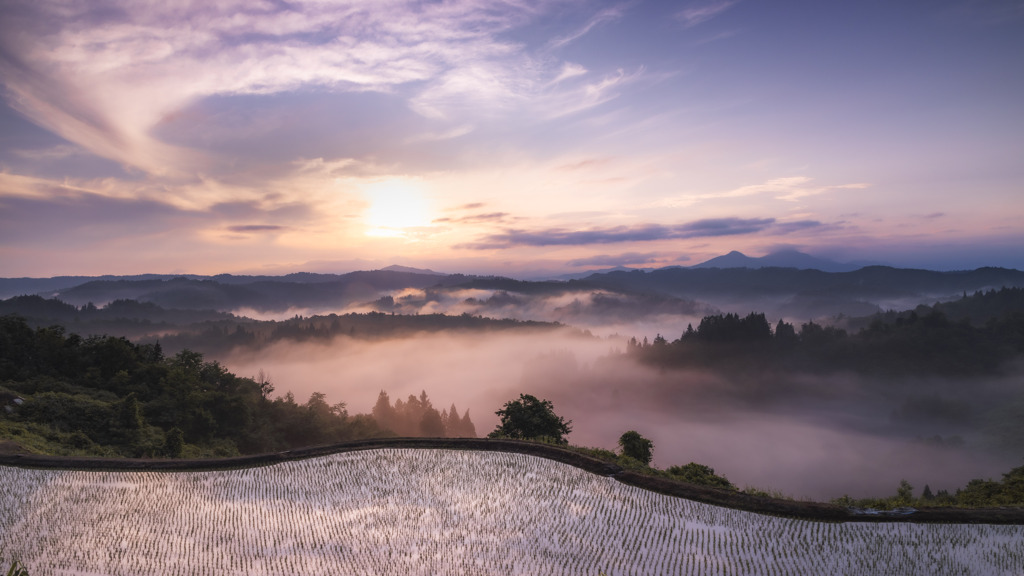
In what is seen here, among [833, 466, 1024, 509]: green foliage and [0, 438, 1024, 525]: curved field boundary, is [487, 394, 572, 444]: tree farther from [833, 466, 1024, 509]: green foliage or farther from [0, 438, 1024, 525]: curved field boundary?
[833, 466, 1024, 509]: green foliage

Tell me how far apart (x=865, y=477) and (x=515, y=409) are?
596ft

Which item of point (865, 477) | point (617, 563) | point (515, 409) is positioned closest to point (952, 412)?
point (865, 477)

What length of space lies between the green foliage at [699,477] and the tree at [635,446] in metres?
8.96

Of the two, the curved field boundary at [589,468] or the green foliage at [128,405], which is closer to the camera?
the curved field boundary at [589,468]

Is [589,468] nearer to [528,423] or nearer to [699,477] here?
[699,477]

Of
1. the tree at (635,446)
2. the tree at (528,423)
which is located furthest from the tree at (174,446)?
the tree at (635,446)

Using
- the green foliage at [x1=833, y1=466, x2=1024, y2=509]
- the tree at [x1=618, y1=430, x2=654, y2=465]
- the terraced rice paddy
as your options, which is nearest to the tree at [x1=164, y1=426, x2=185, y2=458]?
the terraced rice paddy

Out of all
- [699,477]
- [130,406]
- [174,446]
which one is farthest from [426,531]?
[130,406]

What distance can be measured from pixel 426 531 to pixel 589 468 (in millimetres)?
11212

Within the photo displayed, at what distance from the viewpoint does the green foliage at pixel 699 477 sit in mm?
28391

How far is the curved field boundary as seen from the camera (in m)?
22.1

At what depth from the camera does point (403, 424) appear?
436ft

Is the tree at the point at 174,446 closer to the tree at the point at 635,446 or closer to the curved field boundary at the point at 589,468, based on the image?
the curved field boundary at the point at 589,468

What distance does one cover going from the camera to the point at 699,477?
29.1 m
